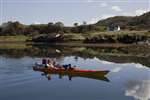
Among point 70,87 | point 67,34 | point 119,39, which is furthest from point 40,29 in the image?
point 70,87

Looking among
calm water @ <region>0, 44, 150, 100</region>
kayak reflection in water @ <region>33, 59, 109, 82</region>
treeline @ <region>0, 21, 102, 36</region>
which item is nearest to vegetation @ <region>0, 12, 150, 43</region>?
treeline @ <region>0, 21, 102, 36</region>

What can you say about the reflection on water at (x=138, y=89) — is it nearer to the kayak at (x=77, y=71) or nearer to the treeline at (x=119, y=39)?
the kayak at (x=77, y=71)

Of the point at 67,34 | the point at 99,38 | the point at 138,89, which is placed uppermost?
the point at 67,34

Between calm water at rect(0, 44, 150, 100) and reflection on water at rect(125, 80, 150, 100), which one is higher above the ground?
calm water at rect(0, 44, 150, 100)

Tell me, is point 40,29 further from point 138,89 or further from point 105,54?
point 138,89

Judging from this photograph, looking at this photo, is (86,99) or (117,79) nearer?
(86,99)

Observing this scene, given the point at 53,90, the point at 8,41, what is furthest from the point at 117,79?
the point at 8,41

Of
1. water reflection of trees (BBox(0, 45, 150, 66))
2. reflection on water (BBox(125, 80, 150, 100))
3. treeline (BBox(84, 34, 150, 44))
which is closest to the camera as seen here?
reflection on water (BBox(125, 80, 150, 100))

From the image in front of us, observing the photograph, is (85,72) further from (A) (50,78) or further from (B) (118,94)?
(B) (118,94)

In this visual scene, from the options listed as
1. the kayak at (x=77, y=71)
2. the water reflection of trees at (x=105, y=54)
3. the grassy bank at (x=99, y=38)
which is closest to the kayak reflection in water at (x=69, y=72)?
the kayak at (x=77, y=71)

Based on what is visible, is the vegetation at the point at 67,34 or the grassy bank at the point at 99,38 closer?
the grassy bank at the point at 99,38

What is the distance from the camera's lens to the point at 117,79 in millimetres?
45844

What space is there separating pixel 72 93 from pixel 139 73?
61.9 feet

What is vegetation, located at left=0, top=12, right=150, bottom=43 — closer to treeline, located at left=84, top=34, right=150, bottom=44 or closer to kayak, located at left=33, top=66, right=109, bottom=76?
treeline, located at left=84, top=34, right=150, bottom=44
